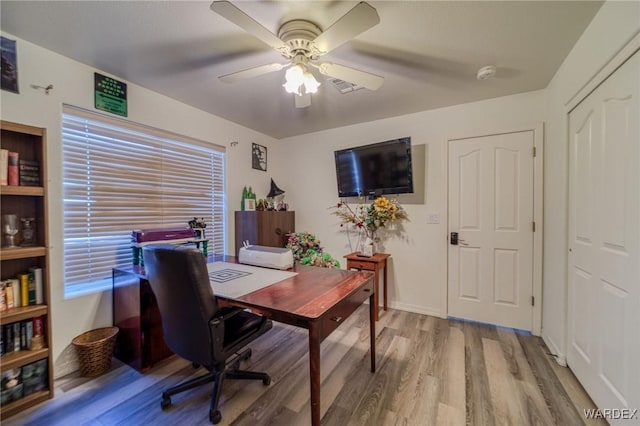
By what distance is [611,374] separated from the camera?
4.66 ft

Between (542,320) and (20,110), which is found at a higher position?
(20,110)

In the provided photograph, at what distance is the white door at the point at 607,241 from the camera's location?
1.27m

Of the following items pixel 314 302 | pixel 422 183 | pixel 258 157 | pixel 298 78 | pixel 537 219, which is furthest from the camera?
pixel 258 157

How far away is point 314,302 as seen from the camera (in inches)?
53.5

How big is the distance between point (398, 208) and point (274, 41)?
89.3 inches

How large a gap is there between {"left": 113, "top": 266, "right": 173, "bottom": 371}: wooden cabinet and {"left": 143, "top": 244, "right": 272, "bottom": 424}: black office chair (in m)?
0.55

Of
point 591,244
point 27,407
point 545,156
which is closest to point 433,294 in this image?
point 591,244

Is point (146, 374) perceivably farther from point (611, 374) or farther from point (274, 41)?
point (611, 374)

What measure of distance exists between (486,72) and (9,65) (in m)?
3.37

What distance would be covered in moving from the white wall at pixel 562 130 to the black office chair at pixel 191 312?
2.42 meters

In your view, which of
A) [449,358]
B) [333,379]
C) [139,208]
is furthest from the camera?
[139,208]

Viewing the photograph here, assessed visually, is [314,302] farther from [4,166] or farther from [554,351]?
[554,351]

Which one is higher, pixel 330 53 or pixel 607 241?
pixel 330 53

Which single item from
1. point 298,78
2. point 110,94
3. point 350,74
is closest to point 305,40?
point 298,78
